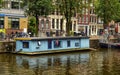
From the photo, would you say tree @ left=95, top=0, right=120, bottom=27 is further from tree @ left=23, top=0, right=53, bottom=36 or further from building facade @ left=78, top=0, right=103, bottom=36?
tree @ left=23, top=0, right=53, bottom=36

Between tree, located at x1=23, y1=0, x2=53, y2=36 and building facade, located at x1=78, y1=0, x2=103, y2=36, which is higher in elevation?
tree, located at x1=23, y1=0, x2=53, y2=36

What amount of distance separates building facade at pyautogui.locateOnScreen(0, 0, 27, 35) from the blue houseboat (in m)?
14.3

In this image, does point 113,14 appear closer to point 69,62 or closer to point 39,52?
point 39,52

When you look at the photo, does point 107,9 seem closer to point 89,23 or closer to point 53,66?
point 89,23

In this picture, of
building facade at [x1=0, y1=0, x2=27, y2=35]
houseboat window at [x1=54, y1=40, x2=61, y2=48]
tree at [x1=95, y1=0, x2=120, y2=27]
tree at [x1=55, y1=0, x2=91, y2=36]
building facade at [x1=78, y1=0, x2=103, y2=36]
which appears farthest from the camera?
building facade at [x1=78, y1=0, x2=103, y2=36]

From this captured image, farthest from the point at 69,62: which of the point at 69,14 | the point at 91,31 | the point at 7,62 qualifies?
the point at 91,31

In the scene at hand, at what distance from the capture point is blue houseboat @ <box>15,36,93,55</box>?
A: 58.7 meters

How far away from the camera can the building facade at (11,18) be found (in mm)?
78688

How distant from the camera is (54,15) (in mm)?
98312

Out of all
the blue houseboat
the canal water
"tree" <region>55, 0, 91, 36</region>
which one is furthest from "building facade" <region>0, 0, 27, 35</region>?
the canal water

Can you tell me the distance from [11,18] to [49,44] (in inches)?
834

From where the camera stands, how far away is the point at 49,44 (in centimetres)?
6209

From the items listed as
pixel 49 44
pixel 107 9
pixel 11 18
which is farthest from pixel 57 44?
pixel 107 9

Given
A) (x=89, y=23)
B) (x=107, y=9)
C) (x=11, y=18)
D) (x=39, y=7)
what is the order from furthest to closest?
(x=89, y=23) → (x=107, y=9) → (x=11, y=18) → (x=39, y=7)
